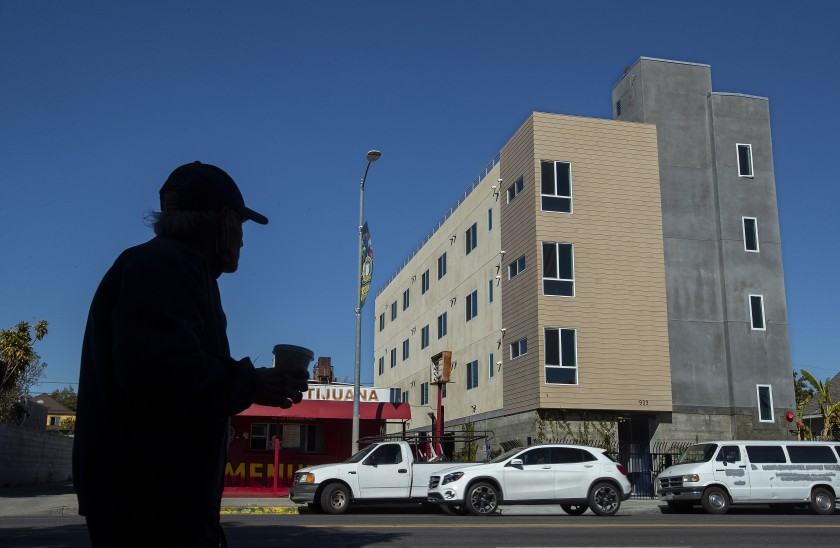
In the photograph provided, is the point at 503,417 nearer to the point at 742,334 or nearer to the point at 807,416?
the point at 742,334

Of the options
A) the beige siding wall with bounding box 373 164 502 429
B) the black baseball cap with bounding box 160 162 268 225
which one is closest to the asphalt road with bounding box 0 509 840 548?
the black baseball cap with bounding box 160 162 268 225

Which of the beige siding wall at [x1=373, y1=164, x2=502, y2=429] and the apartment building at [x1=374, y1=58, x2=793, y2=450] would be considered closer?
the apartment building at [x1=374, y1=58, x2=793, y2=450]

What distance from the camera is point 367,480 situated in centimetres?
2103

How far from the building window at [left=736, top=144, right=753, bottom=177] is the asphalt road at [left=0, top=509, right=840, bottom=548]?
66.1 feet

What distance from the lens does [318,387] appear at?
28172 mm

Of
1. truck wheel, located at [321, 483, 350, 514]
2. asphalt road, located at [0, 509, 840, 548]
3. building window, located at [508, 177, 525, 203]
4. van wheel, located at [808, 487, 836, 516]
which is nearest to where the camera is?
asphalt road, located at [0, 509, 840, 548]

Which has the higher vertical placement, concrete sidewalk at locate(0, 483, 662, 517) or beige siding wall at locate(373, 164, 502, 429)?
beige siding wall at locate(373, 164, 502, 429)

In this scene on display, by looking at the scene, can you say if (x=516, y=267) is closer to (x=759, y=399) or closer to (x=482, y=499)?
(x=759, y=399)

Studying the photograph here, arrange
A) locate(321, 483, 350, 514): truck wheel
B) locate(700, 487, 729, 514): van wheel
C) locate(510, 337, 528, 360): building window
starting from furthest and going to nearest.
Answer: locate(510, 337, 528, 360): building window
locate(700, 487, 729, 514): van wheel
locate(321, 483, 350, 514): truck wheel

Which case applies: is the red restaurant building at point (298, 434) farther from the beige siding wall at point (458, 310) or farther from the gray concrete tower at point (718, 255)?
the gray concrete tower at point (718, 255)

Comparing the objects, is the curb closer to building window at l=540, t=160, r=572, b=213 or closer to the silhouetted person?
building window at l=540, t=160, r=572, b=213

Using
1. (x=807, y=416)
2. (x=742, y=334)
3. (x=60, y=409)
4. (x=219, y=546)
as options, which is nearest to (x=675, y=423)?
(x=742, y=334)

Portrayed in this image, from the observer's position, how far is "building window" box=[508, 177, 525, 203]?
3303 cm

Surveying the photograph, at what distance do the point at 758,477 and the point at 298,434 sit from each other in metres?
14.1
